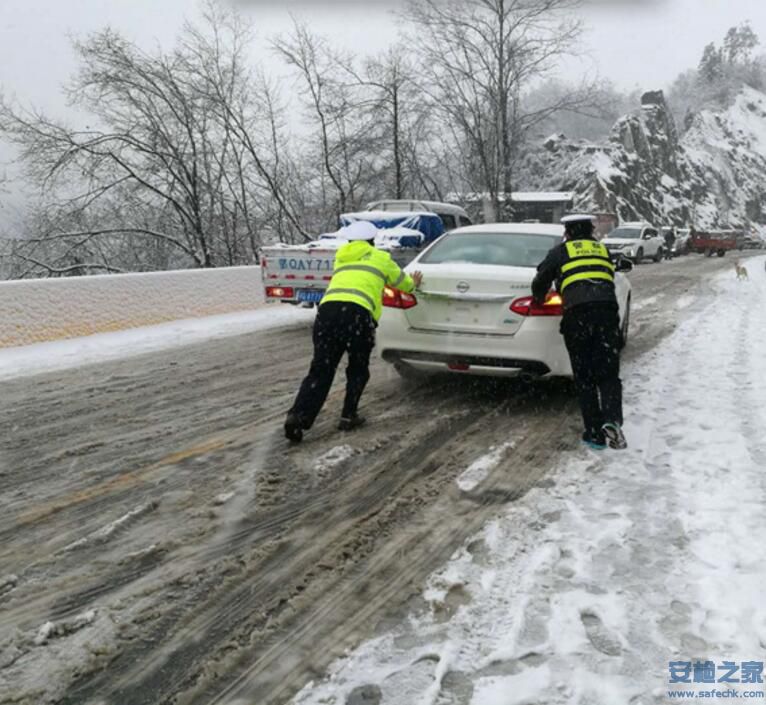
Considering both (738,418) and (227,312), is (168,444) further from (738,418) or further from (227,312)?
(227,312)

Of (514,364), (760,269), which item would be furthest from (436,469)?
(760,269)

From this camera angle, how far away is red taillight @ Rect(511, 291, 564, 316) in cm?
507

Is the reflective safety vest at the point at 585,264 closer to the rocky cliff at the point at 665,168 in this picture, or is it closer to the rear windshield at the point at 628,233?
the rear windshield at the point at 628,233

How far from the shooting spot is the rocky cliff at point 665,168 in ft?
185

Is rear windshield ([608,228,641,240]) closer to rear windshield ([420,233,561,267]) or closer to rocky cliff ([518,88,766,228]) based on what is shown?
rocky cliff ([518,88,766,228])

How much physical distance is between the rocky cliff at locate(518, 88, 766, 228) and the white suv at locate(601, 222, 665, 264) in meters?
24.3

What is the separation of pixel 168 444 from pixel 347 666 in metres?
2.83

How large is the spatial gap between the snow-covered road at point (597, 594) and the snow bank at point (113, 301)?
7921 millimetres

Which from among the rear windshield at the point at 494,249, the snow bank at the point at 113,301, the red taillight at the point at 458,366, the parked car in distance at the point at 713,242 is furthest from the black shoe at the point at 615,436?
the parked car in distance at the point at 713,242

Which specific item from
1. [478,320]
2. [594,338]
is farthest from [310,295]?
→ [594,338]

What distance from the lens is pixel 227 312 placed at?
12.9 meters

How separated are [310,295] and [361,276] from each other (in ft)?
18.3

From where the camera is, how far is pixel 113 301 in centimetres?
1056

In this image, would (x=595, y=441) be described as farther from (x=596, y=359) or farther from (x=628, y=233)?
(x=628, y=233)
